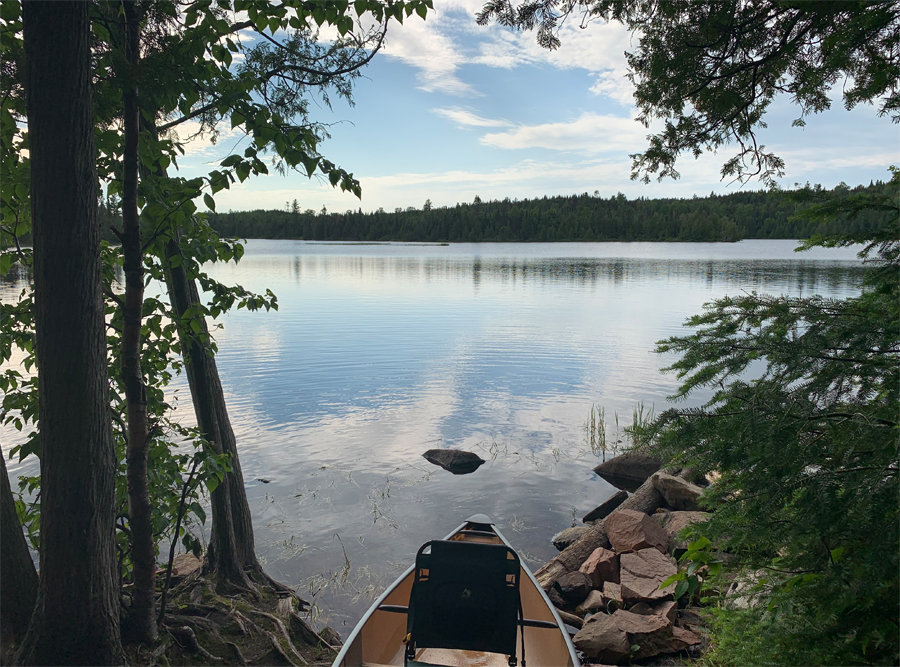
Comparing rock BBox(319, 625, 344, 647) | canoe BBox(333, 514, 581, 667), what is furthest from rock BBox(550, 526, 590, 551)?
rock BBox(319, 625, 344, 647)

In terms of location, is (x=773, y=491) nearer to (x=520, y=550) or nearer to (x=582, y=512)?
(x=520, y=550)

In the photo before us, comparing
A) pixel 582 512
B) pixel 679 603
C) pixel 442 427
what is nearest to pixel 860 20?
pixel 679 603

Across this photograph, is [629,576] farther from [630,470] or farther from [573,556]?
[630,470]

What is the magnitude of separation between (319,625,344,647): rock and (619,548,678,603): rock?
9.84 ft

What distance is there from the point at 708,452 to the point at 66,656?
3793 millimetres

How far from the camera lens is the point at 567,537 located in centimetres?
795

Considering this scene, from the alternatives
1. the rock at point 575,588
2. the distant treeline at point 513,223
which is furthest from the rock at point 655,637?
the distant treeline at point 513,223

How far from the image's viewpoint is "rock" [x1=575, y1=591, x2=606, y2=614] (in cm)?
595

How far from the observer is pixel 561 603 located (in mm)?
6234

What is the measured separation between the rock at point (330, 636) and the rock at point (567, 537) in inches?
134

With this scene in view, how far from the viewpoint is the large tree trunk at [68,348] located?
293cm

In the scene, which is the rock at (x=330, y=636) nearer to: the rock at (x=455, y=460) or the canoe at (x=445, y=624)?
the canoe at (x=445, y=624)

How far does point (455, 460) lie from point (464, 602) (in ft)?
21.1

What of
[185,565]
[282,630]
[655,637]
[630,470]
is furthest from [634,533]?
[185,565]
